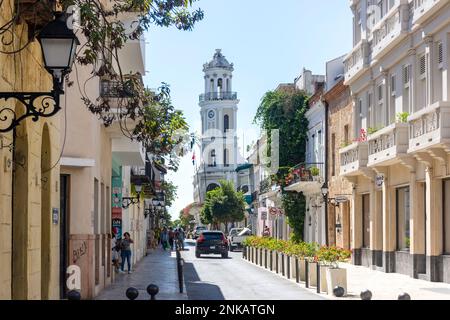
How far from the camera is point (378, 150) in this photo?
2902 centimetres

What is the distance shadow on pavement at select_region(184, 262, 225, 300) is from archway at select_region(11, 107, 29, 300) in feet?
30.4

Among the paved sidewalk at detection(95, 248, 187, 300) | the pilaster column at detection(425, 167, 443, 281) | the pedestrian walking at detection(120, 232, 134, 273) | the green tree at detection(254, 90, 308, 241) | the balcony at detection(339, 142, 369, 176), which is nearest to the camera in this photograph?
the paved sidewalk at detection(95, 248, 187, 300)

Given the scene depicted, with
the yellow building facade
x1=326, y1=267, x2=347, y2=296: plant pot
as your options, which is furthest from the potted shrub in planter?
the yellow building facade

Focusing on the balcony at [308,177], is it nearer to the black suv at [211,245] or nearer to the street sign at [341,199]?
the black suv at [211,245]

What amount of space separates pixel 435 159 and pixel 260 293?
22.7ft

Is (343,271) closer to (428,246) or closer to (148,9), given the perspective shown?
(428,246)

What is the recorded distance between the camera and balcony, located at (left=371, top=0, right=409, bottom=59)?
2681cm

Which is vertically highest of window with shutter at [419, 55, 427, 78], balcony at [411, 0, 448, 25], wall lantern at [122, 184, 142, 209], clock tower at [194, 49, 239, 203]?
clock tower at [194, 49, 239, 203]

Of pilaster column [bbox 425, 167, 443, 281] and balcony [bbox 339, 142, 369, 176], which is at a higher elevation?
balcony [bbox 339, 142, 369, 176]

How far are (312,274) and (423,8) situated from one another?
827cm

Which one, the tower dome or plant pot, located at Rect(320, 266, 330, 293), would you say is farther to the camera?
the tower dome

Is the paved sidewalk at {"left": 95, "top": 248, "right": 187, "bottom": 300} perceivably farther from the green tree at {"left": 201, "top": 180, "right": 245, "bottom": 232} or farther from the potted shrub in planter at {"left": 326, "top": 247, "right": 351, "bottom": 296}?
the green tree at {"left": 201, "top": 180, "right": 245, "bottom": 232}

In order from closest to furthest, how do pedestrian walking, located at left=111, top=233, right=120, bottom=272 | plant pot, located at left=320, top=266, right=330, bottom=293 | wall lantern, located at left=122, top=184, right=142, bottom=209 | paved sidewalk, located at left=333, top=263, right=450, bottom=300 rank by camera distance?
paved sidewalk, located at left=333, top=263, right=450, bottom=300 → plant pot, located at left=320, top=266, right=330, bottom=293 → pedestrian walking, located at left=111, top=233, right=120, bottom=272 → wall lantern, located at left=122, top=184, right=142, bottom=209

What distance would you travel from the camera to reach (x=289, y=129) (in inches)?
1937
